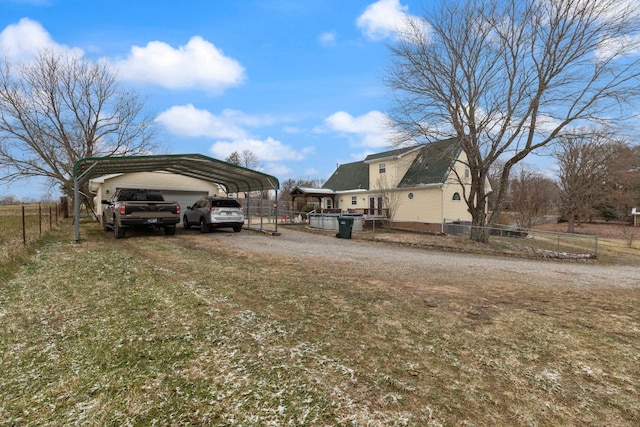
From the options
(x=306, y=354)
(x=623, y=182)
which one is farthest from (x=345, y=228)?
(x=623, y=182)

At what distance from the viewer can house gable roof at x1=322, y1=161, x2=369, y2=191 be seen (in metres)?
28.2

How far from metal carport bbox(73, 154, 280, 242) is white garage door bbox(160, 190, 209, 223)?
52.1 inches

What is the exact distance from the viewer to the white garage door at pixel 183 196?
58.1 ft

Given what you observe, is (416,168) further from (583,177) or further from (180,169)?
(583,177)

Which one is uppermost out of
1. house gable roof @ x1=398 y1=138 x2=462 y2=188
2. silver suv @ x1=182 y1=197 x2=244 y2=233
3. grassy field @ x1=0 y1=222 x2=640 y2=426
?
house gable roof @ x1=398 y1=138 x2=462 y2=188

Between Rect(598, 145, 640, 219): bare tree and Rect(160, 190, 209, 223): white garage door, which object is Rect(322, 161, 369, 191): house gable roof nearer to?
Rect(160, 190, 209, 223): white garage door

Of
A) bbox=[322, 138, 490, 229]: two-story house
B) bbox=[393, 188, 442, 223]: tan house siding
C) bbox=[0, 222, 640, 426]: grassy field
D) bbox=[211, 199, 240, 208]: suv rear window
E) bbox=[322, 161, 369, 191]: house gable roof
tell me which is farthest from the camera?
bbox=[322, 161, 369, 191]: house gable roof

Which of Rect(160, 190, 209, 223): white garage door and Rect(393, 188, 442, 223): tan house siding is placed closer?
Rect(160, 190, 209, 223): white garage door

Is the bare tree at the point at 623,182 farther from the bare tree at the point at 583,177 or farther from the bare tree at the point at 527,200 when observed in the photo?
the bare tree at the point at 527,200

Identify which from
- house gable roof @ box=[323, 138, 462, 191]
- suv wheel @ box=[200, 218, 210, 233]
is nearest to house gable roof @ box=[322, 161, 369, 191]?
house gable roof @ box=[323, 138, 462, 191]

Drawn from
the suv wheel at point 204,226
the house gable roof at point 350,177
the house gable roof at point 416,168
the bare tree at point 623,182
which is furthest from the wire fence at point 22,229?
the bare tree at point 623,182

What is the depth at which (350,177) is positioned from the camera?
30016mm

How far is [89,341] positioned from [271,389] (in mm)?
2262

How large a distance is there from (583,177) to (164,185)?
3869 cm
